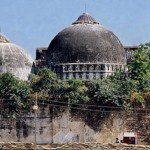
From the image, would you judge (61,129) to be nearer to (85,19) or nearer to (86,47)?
(86,47)

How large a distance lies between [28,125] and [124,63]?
9613mm

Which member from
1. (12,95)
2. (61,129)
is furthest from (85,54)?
(12,95)

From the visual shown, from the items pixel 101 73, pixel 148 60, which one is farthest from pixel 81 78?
pixel 148 60

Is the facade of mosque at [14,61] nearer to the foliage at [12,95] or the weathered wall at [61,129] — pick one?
the foliage at [12,95]

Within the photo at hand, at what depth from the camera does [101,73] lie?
4753cm

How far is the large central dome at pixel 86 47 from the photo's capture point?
4778 centimetres

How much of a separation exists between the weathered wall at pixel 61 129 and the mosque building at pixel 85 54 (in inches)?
225

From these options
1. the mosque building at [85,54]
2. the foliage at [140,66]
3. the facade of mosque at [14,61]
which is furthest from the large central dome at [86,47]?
the foliage at [140,66]

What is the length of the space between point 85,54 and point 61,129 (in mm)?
7386

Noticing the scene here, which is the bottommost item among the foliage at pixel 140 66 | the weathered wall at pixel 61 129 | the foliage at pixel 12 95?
the weathered wall at pixel 61 129

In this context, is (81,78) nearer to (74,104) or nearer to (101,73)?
(101,73)

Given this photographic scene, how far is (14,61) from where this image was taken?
4881 cm

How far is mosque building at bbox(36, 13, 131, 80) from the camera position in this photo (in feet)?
156

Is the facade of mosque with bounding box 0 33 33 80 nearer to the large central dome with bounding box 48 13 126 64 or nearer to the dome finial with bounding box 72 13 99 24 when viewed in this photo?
the large central dome with bounding box 48 13 126 64
